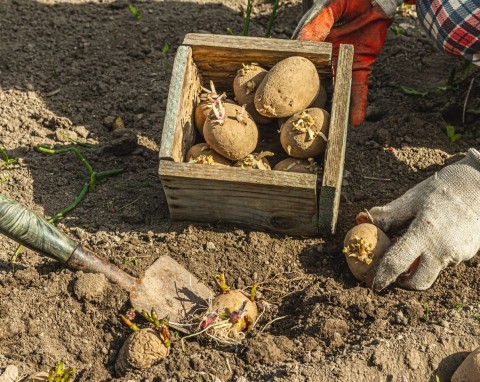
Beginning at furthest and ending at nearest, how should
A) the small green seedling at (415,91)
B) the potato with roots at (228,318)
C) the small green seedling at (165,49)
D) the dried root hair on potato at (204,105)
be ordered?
the small green seedling at (165,49) → the small green seedling at (415,91) → the dried root hair on potato at (204,105) → the potato with roots at (228,318)

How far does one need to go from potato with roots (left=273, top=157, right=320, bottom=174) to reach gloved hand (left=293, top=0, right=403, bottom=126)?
65cm

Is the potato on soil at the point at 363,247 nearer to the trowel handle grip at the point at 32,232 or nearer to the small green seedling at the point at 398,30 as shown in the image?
the trowel handle grip at the point at 32,232

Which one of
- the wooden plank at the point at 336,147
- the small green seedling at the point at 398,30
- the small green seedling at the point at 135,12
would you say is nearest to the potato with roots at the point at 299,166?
the wooden plank at the point at 336,147

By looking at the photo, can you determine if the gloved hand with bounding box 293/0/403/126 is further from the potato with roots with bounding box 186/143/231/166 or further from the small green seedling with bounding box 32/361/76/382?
the small green seedling with bounding box 32/361/76/382

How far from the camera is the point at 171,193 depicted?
303 cm

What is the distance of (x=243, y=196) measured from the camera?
9.76 feet

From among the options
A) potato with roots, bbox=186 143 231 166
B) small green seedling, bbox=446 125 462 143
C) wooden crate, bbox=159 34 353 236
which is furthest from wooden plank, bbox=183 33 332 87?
small green seedling, bbox=446 125 462 143

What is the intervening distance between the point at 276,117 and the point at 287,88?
162 mm

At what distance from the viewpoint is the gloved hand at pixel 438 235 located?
9.43 feet

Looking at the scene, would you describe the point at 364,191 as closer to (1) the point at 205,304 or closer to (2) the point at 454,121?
(2) the point at 454,121

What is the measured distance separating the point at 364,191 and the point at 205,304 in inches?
36.3

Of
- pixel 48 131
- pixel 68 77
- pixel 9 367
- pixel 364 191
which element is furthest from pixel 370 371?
pixel 68 77

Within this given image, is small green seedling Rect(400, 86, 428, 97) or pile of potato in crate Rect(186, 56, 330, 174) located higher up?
pile of potato in crate Rect(186, 56, 330, 174)

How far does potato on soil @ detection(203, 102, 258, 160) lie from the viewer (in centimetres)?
300
